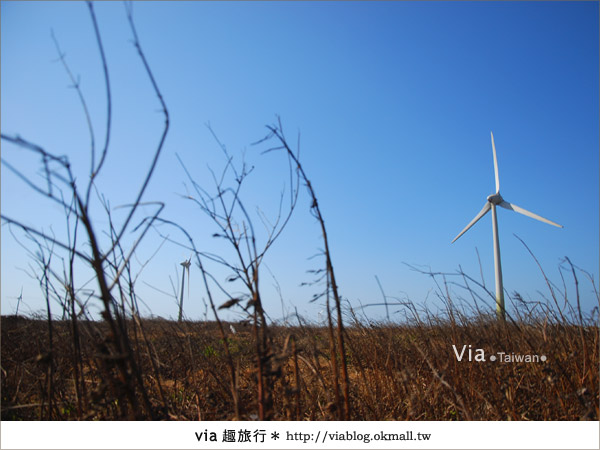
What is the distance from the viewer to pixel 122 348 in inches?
69.1

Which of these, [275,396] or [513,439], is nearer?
[513,439]

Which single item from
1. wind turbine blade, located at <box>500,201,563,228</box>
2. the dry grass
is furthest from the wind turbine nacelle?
the dry grass

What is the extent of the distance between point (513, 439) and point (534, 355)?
1.12 metres

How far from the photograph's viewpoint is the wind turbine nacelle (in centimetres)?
1414

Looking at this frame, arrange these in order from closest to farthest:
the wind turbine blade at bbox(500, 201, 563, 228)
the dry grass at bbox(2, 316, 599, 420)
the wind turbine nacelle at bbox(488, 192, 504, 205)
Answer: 1. the dry grass at bbox(2, 316, 599, 420)
2. the wind turbine blade at bbox(500, 201, 563, 228)
3. the wind turbine nacelle at bbox(488, 192, 504, 205)

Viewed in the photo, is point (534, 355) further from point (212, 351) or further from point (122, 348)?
point (212, 351)

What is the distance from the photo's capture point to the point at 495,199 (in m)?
14.2

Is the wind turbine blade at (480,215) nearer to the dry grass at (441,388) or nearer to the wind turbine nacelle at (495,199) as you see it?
the wind turbine nacelle at (495,199)

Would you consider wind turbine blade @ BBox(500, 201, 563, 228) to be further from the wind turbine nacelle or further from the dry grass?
the dry grass

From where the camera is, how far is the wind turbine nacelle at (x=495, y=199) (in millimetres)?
14141

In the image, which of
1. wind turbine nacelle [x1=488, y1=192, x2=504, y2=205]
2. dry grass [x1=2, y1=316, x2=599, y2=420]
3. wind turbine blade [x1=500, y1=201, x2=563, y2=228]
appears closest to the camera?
dry grass [x1=2, y1=316, x2=599, y2=420]

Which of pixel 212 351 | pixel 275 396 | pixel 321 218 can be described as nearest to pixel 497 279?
pixel 212 351

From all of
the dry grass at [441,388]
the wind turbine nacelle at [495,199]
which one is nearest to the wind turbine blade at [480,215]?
the wind turbine nacelle at [495,199]

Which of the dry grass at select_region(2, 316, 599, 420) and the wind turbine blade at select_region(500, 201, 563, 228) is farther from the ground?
the wind turbine blade at select_region(500, 201, 563, 228)
